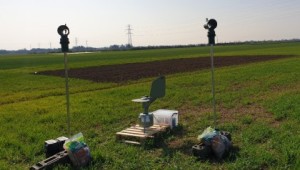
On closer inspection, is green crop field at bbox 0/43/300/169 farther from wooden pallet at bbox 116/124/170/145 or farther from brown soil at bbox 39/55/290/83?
brown soil at bbox 39/55/290/83

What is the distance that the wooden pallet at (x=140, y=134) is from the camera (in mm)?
7569

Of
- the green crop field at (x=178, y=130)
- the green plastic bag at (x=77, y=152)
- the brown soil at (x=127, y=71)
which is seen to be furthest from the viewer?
the brown soil at (x=127, y=71)

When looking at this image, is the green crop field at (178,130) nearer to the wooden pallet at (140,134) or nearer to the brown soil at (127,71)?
the wooden pallet at (140,134)

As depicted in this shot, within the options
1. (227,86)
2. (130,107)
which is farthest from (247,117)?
(227,86)

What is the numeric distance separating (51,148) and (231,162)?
3289mm

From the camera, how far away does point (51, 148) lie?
6.64 metres

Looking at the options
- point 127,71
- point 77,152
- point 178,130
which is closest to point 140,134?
point 178,130

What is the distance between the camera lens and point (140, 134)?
7777 mm

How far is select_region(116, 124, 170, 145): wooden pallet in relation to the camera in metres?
7.57

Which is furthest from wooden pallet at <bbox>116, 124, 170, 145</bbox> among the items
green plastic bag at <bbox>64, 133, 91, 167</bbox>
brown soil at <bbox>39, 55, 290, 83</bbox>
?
brown soil at <bbox>39, 55, 290, 83</bbox>

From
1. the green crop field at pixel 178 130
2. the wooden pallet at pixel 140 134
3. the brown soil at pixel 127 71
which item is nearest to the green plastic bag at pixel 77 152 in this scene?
the green crop field at pixel 178 130

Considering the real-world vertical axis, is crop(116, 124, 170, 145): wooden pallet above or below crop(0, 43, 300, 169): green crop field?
above

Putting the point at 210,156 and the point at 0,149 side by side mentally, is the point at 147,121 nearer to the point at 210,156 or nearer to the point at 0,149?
the point at 210,156

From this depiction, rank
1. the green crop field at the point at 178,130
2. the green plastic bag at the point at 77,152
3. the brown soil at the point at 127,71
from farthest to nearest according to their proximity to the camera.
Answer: the brown soil at the point at 127,71
the green crop field at the point at 178,130
the green plastic bag at the point at 77,152
